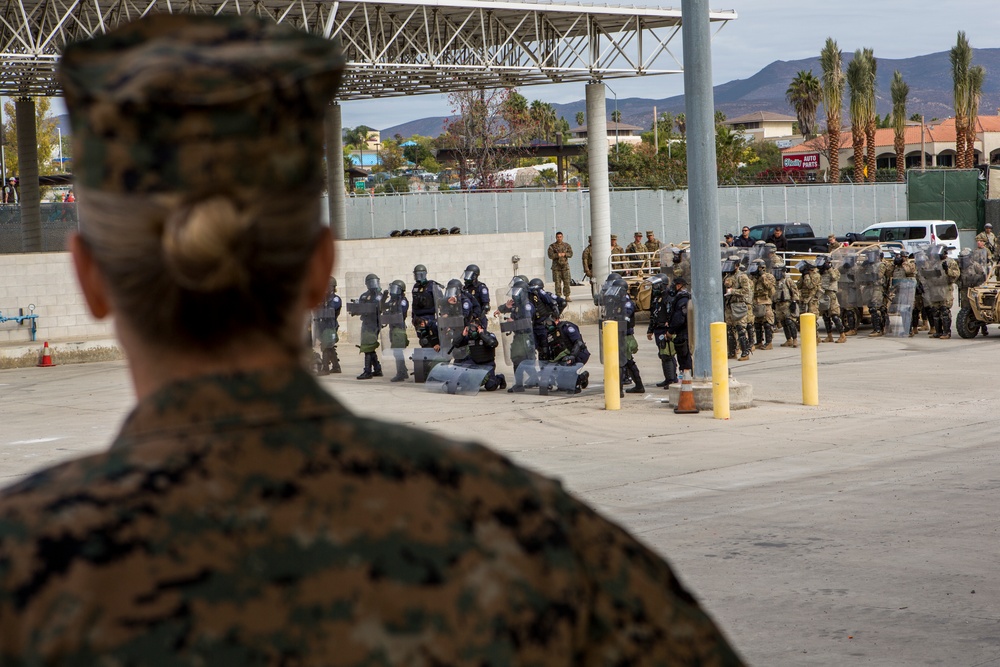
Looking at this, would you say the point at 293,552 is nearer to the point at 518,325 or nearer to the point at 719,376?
the point at 719,376

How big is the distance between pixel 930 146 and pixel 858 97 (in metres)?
39.6

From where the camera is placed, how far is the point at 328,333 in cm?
2039

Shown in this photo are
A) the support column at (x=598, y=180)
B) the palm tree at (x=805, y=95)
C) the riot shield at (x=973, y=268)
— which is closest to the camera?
the riot shield at (x=973, y=268)

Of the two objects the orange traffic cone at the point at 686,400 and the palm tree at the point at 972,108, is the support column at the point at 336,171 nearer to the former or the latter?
the orange traffic cone at the point at 686,400

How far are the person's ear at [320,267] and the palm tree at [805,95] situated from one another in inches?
3563

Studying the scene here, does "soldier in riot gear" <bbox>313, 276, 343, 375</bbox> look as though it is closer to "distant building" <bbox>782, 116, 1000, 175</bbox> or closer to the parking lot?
the parking lot

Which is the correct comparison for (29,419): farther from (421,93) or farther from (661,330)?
(421,93)

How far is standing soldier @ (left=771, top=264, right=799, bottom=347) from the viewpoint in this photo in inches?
907

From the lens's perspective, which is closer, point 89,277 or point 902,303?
point 89,277

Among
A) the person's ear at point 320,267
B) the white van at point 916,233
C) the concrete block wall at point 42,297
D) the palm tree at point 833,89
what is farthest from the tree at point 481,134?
the person's ear at point 320,267

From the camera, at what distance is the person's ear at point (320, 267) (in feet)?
4.66

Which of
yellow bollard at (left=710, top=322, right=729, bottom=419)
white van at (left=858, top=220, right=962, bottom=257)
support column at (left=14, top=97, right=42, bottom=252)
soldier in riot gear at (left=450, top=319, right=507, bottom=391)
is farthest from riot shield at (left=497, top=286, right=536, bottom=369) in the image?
white van at (left=858, top=220, right=962, bottom=257)

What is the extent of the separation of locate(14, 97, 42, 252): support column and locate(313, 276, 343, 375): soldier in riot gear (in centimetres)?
1535

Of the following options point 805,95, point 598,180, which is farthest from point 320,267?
point 805,95
